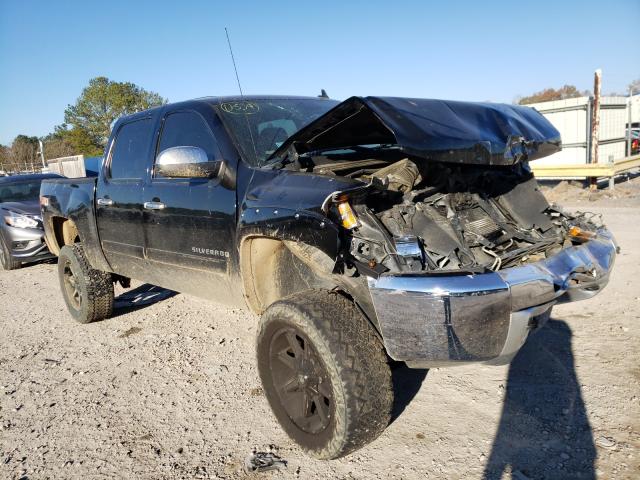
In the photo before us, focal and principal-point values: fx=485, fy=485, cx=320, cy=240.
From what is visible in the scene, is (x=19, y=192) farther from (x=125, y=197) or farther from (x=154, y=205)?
(x=154, y=205)

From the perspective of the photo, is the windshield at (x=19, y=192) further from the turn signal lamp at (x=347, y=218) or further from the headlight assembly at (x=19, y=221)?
the turn signal lamp at (x=347, y=218)

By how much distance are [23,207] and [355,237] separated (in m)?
7.91

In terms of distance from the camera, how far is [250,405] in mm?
3230

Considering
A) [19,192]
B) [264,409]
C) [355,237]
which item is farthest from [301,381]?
[19,192]

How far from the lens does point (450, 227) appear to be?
2.76 metres

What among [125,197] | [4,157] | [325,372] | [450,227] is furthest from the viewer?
[4,157]

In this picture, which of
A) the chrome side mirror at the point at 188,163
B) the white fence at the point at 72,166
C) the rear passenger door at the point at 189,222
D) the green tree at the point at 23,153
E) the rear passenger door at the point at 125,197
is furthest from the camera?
the green tree at the point at 23,153

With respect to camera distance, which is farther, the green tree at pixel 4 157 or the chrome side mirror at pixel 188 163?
the green tree at pixel 4 157

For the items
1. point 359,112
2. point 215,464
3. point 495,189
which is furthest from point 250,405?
point 495,189

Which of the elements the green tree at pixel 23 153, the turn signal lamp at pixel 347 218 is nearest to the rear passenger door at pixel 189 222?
the turn signal lamp at pixel 347 218

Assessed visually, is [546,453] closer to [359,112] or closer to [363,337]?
[363,337]

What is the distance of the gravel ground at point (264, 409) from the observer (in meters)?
2.52

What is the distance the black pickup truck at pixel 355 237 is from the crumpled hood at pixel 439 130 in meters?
0.01

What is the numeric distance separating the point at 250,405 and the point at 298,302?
1083mm
